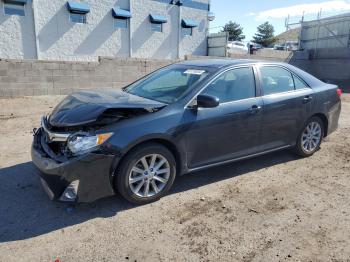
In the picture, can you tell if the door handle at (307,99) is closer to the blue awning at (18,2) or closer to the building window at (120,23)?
the blue awning at (18,2)

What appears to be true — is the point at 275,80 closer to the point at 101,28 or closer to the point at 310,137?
the point at 310,137

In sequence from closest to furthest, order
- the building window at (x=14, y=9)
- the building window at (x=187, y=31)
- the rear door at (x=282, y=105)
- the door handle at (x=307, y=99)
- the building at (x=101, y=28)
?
the rear door at (x=282, y=105)
the door handle at (x=307, y=99)
the building window at (x=14, y=9)
the building at (x=101, y=28)
the building window at (x=187, y=31)

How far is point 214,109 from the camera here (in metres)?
3.85

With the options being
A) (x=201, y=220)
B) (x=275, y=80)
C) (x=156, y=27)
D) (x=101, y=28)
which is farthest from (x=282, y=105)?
(x=156, y=27)

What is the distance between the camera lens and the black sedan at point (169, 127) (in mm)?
3145

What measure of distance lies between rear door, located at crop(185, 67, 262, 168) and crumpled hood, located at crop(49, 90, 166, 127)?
58 centimetres

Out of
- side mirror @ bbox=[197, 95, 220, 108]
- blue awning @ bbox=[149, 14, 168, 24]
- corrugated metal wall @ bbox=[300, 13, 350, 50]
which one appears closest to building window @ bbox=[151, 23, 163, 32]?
blue awning @ bbox=[149, 14, 168, 24]

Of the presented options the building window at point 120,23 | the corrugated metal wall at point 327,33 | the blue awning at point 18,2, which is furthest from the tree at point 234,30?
the blue awning at point 18,2

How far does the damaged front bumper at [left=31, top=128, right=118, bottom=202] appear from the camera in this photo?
305 cm

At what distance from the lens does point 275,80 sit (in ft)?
15.2

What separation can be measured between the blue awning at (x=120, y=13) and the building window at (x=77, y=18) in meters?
1.78

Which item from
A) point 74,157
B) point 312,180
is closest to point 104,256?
point 74,157

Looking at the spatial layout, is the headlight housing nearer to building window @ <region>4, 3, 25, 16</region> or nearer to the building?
the building

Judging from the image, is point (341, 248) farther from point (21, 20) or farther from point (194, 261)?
point (21, 20)
